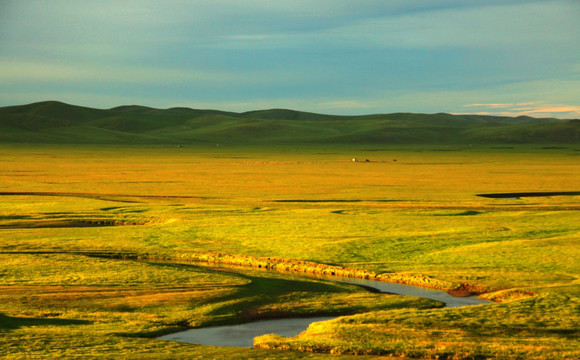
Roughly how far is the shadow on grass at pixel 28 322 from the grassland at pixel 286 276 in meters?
0.07

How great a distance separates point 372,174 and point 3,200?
5497 cm

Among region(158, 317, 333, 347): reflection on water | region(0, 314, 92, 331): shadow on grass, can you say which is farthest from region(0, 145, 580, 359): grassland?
region(158, 317, 333, 347): reflection on water

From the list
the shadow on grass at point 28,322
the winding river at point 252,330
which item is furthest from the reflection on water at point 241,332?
the shadow on grass at point 28,322

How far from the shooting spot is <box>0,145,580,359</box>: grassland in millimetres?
23531

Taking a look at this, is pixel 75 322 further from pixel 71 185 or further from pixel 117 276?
pixel 71 185

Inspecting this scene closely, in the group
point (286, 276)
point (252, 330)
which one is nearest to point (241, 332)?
point (252, 330)

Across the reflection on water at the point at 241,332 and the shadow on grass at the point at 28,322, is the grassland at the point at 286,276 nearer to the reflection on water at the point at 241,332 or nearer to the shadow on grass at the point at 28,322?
the shadow on grass at the point at 28,322

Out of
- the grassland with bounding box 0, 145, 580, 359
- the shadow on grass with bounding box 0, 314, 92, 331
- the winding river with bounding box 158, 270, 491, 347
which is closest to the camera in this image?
the grassland with bounding box 0, 145, 580, 359

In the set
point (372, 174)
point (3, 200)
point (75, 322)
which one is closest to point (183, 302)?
point (75, 322)

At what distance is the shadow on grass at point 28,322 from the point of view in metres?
24.6

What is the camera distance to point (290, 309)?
96.0 feet

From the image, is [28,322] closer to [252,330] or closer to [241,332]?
[241,332]

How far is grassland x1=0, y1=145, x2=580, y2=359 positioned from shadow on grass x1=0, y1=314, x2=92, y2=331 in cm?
7

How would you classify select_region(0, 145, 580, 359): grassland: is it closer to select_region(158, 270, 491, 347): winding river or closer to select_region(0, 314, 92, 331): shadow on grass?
select_region(0, 314, 92, 331): shadow on grass
